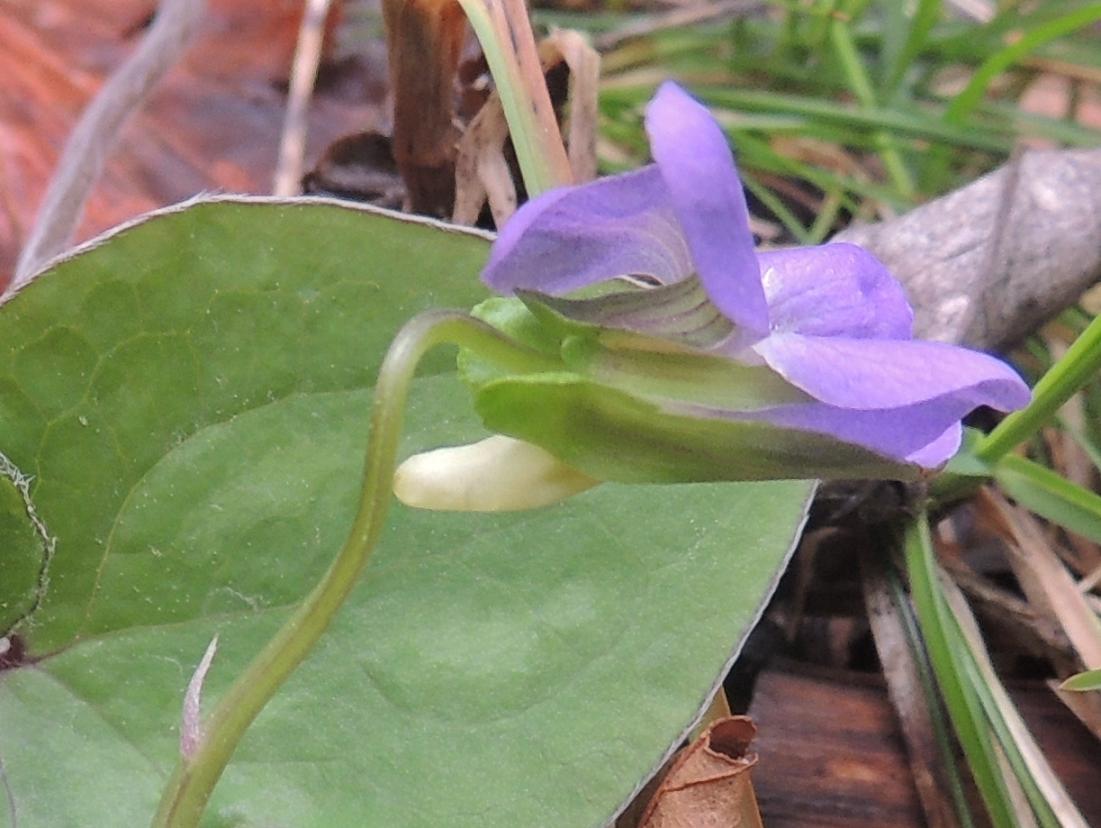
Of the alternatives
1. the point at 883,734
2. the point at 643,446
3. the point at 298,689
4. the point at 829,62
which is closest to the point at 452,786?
the point at 298,689

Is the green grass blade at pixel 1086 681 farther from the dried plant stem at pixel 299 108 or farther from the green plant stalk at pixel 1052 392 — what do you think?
the dried plant stem at pixel 299 108

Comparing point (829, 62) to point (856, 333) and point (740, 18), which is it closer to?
point (740, 18)

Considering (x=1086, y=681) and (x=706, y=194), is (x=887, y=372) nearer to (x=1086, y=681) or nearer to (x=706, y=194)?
(x=706, y=194)

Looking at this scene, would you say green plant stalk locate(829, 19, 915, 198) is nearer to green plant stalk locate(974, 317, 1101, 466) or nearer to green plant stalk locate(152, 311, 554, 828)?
green plant stalk locate(974, 317, 1101, 466)

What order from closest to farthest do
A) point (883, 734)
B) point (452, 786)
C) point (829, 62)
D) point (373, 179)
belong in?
point (452, 786) < point (883, 734) < point (373, 179) < point (829, 62)

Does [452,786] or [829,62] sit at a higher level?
[829,62]

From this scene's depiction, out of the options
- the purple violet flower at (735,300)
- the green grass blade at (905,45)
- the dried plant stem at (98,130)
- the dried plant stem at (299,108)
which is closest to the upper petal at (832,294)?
the purple violet flower at (735,300)
